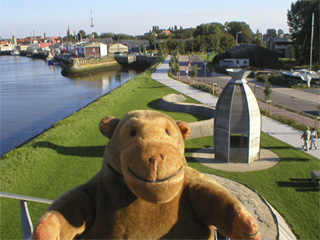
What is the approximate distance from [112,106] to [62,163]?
10780mm

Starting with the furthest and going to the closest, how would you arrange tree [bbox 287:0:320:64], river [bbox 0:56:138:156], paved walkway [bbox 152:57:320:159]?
tree [bbox 287:0:320:64]
river [bbox 0:56:138:156]
paved walkway [bbox 152:57:320:159]

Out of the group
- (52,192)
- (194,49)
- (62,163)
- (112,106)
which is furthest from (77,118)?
(194,49)

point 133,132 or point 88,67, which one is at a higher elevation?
point 88,67

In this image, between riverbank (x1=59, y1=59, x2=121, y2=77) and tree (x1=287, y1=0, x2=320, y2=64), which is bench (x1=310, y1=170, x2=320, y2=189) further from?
riverbank (x1=59, y1=59, x2=121, y2=77)

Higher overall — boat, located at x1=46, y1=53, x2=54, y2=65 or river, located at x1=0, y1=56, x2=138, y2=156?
boat, located at x1=46, y1=53, x2=54, y2=65

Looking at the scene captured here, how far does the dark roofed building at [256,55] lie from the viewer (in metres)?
49.1

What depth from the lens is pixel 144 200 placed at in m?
3.53

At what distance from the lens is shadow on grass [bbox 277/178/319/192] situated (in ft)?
35.8

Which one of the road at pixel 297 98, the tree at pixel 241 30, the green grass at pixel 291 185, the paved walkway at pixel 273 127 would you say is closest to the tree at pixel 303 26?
the road at pixel 297 98

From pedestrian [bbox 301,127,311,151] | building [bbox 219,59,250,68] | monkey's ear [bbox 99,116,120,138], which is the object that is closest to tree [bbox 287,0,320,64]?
building [bbox 219,59,250,68]

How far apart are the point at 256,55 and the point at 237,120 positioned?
39924 millimetres

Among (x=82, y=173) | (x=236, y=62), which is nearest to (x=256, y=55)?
(x=236, y=62)

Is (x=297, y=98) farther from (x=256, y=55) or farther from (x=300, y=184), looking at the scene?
(x=256, y=55)

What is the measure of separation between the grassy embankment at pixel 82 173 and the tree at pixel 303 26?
37393 mm
